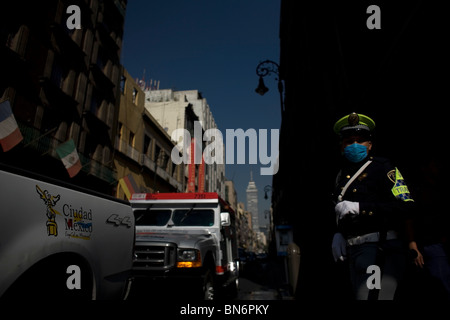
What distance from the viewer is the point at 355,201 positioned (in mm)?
2412

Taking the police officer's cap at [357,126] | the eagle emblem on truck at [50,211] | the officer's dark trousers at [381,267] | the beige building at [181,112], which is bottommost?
the officer's dark trousers at [381,267]

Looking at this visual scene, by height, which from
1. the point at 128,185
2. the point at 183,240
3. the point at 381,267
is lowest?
the point at 183,240

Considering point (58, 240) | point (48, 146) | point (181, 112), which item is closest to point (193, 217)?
point (58, 240)

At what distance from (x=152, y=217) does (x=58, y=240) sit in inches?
203

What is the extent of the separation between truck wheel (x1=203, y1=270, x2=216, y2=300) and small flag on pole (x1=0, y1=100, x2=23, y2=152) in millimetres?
10025

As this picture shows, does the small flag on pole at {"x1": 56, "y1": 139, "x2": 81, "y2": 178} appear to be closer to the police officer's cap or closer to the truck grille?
the truck grille

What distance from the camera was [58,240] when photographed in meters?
2.27

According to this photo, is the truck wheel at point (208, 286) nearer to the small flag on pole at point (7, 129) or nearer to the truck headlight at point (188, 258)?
the truck headlight at point (188, 258)

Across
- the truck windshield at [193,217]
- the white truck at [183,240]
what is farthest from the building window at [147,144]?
the truck windshield at [193,217]

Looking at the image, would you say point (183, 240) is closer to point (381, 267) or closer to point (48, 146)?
point (381, 267)

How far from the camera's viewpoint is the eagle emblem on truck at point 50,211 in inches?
85.0

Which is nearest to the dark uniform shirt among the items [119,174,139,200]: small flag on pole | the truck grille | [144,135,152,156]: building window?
the truck grille

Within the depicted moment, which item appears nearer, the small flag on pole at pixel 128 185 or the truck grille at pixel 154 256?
the truck grille at pixel 154 256

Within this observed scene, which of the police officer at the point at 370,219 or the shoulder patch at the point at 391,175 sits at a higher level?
the shoulder patch at the point at 391,175
